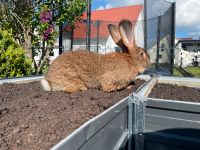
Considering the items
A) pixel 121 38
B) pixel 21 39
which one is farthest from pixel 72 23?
pixel 121 38

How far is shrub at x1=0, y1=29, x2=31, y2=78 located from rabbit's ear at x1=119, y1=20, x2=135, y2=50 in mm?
2297

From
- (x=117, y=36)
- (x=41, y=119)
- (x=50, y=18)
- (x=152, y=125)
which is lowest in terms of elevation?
(x=152, y=125)

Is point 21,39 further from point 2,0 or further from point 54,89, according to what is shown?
point 54,89

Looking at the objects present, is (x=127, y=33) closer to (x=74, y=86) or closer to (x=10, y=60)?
(x=74, y=86)

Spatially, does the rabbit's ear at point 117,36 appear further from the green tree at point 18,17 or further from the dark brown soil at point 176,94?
the green tree at point 18,17

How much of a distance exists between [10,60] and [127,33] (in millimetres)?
2384

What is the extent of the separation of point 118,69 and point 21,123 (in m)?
2.15

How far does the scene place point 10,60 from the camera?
226 inches

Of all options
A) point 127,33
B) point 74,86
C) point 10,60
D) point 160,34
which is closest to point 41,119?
point 74,86

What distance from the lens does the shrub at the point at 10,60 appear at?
224 inches

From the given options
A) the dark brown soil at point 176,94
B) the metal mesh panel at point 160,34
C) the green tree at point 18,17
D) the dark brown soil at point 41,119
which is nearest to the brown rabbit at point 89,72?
the dark brown soil at point 176,94

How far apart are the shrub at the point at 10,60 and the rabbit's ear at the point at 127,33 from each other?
2297 mm

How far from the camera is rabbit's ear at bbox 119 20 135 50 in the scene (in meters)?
4.12

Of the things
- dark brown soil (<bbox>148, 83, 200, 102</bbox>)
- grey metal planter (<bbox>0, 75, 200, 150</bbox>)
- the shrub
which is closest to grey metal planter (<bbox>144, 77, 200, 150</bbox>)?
grey metal planter (<bbox>0, 75, 200, 150</bbox>)
